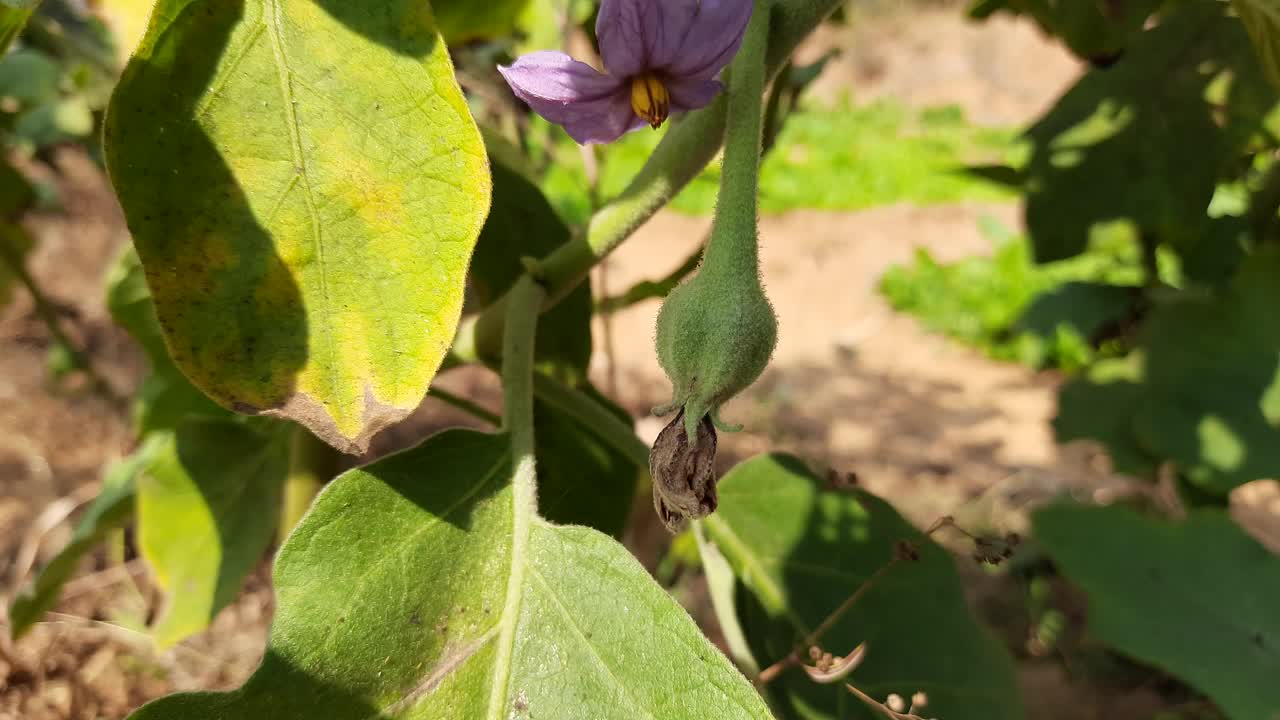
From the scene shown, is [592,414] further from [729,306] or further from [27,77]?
[27,77]

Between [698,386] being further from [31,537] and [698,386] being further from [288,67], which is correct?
[31,537]

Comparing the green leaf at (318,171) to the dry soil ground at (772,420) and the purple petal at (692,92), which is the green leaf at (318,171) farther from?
the dry soil ground at (772,420)

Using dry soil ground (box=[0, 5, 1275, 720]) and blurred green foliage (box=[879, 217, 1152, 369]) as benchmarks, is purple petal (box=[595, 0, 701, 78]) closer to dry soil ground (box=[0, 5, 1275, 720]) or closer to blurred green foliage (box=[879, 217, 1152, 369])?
dry soil ground (box=[0, 5, 1275, 720])

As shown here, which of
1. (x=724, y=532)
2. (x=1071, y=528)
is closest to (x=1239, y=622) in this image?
(x=1071, y=528)

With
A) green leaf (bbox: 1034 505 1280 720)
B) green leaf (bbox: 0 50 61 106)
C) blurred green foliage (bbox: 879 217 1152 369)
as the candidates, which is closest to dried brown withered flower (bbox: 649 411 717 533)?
green leaf (bbox: 1034 505 1280 720)

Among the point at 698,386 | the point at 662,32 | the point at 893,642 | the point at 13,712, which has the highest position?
the point at 662,32

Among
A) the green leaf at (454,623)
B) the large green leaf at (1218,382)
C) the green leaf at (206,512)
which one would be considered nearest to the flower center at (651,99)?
the green leaf at (454,623)
